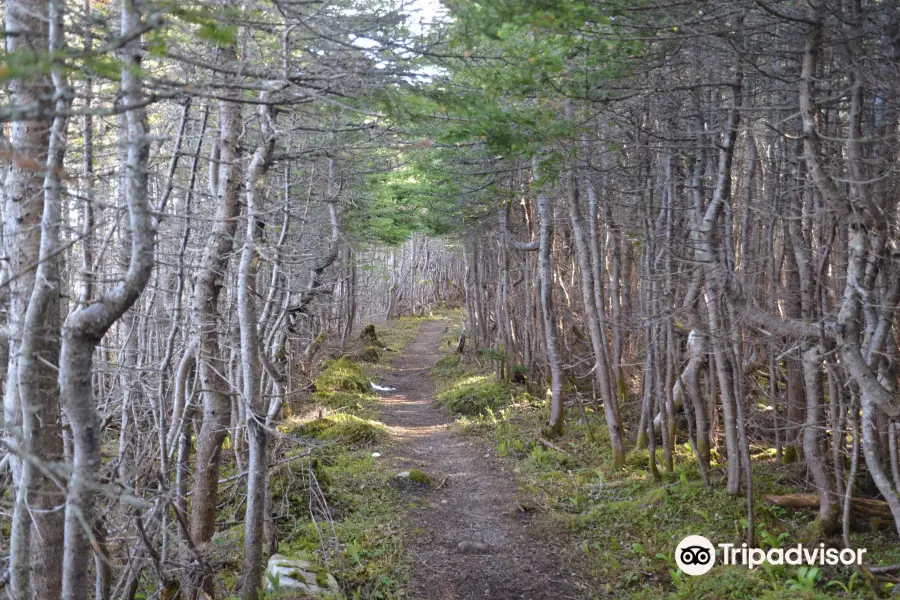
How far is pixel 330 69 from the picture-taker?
406 cm

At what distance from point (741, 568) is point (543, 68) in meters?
4.61

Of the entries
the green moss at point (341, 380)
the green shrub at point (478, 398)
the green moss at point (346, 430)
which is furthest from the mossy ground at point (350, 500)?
the green shrub at point (478, 398)

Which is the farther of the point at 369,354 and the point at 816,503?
the point at 369,354

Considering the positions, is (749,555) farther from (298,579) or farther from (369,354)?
(369,354)

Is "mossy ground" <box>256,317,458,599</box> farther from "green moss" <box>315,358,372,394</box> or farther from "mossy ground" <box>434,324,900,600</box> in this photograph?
"mossy ground" <box>434,324,900,600</box>

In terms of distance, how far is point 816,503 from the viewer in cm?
649

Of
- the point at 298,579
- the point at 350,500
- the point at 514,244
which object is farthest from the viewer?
the point at 514,244

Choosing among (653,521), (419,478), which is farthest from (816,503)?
(419,478)

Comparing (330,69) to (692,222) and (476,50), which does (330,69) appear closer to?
(476,50)

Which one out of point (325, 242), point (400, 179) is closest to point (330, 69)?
point (325, 242)

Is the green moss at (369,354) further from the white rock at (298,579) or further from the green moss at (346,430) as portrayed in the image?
the white rock at (298,579)

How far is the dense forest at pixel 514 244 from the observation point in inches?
134

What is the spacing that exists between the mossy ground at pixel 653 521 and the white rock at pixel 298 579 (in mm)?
2429

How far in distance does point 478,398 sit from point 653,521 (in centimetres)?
697
